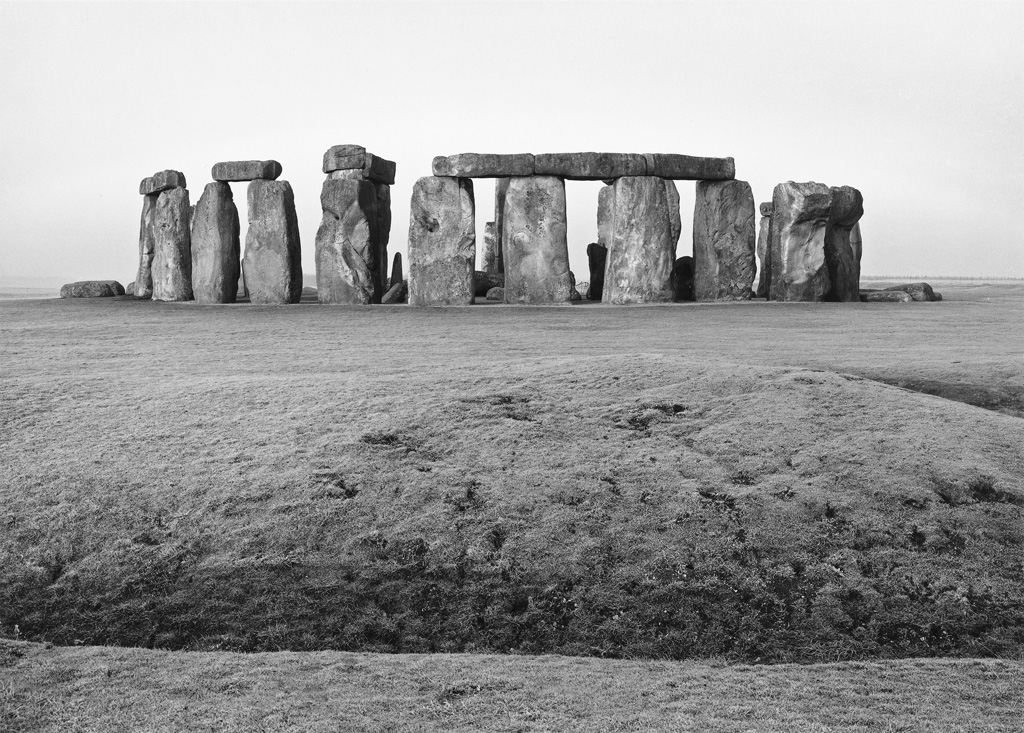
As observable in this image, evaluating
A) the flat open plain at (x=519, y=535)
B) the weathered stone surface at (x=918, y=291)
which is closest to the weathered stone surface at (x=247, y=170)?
the flat open plain at (x=519, y=535)

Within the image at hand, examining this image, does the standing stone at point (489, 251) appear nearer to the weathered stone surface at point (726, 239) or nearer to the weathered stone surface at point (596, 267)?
the weathered stone surface at point (596, 267)

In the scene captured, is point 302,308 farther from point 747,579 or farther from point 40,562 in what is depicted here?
point 747,579

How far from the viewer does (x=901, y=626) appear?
18.6 feet

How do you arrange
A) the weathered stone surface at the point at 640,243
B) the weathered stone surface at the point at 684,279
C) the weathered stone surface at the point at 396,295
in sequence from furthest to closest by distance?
the weathered stone surface at the point at 396,295, the weathered stone surface at the point at 684,279, the weathered stone surface at the point at 640,243

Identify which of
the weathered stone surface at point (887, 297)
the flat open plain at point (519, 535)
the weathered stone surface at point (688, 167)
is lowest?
the flat open plain at point (519, 535)

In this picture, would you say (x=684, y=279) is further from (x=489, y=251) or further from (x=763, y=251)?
(x=489, y=251)

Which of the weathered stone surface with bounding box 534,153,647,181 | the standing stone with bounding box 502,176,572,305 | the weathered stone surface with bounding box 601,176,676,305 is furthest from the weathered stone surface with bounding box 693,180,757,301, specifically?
the standing stone with bounding box 502,176,572,305

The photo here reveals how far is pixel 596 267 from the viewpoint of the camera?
22.9 meters

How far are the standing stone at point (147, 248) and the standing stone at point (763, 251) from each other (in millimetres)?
13157

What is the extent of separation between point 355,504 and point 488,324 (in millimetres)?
9519

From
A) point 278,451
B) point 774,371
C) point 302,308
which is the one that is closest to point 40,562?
point 278,451

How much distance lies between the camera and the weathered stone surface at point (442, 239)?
65.1ft

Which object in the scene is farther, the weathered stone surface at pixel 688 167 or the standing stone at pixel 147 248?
the standing stone at pixel 147 248

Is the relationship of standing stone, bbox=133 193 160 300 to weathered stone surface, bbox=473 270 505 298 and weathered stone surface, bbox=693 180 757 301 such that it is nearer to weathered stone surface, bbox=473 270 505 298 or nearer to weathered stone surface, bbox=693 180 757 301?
weathered stone surface, bbox=473 270 505 298
